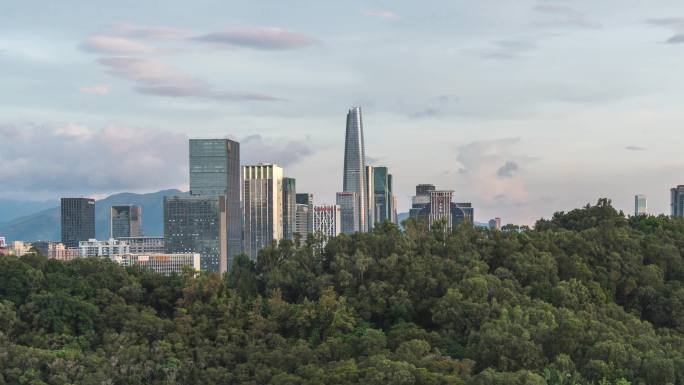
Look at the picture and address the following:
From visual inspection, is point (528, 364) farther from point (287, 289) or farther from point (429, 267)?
point (287, 289)

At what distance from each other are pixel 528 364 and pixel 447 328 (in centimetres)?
556

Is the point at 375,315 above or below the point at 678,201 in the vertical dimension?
below

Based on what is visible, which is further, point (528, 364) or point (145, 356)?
point (145, 356)

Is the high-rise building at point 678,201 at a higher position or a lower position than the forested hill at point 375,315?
higher

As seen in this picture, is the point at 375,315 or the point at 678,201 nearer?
the point at 375,315

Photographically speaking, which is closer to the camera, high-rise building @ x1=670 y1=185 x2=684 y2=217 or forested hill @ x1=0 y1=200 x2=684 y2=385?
forested hill @ x1=0 y1=200 x2=684 y2=385

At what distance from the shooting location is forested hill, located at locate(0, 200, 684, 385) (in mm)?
40969

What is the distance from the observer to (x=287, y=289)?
2012 inches

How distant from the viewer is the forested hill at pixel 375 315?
134 ft

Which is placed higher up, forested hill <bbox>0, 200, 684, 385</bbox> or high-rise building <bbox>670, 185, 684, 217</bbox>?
high-rise building <bbox>670, 185, 684, 217</bbox>

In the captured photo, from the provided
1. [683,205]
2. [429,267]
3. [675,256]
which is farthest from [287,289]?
[683,205]

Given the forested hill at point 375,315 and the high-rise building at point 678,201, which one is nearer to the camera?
the forested hill at point 375,315

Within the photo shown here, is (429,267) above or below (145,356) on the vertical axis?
above

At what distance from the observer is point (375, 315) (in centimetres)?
4850
